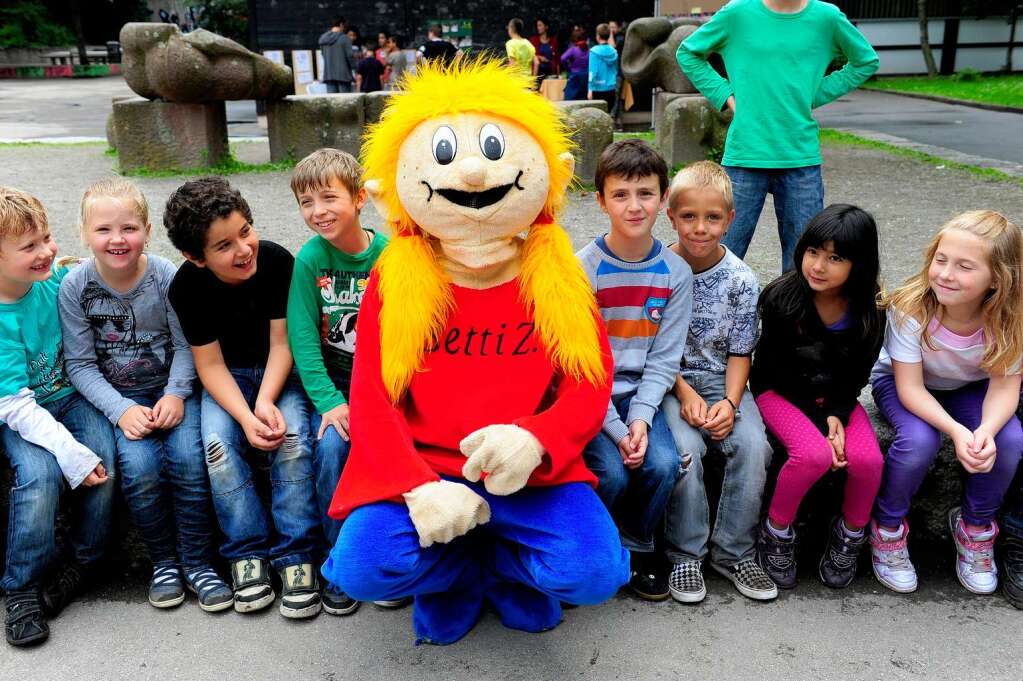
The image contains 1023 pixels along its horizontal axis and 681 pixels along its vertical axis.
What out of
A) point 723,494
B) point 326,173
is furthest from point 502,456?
point 326,173

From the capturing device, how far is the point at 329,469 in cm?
257

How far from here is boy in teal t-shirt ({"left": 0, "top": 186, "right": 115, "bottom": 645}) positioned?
2424 millimetres

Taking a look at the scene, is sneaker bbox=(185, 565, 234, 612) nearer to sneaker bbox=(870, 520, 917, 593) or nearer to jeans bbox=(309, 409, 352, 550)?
jeans bbox=(309, 409, 352, 550)

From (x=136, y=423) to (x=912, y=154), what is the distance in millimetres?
9092

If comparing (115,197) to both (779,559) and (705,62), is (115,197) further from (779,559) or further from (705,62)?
(705,62)

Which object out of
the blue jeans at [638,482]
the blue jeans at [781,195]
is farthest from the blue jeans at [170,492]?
the blue jeans at [781,195]

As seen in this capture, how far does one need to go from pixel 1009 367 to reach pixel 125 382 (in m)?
2.70

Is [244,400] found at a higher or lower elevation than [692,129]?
lower

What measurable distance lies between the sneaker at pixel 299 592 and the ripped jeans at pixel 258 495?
0.03m

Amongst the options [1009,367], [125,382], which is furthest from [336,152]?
[1009,367]

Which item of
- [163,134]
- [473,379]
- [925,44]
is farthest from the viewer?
[925,44]

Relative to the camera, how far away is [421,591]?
2.22m

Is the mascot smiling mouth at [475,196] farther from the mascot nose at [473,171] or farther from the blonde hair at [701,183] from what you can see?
the blonde hair at [701,183]

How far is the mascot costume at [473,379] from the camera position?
214cm
